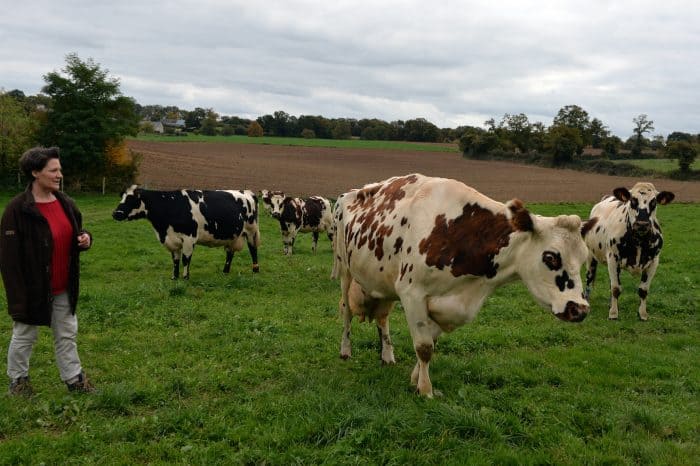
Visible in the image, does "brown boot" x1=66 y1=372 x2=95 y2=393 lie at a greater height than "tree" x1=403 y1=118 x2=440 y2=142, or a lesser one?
lesser

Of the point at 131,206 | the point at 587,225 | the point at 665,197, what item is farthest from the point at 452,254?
the point at 131,206

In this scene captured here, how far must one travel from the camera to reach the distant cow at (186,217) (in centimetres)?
1273

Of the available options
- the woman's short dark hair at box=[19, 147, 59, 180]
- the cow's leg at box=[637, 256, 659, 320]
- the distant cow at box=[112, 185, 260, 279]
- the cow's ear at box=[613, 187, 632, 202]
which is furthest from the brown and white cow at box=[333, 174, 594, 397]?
the distant cow at box=[112, 185, 260, 279]

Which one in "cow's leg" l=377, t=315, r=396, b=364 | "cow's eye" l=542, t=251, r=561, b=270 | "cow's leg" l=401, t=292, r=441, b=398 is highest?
"cow's eye" l=542, t=251, r=561, b=270

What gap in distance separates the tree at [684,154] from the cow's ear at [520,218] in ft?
172

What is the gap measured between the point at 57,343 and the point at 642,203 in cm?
901

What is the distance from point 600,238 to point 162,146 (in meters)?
58.5

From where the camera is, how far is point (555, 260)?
4.79 m

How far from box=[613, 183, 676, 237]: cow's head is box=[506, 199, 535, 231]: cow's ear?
530 centimetres

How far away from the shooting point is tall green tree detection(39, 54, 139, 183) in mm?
30094

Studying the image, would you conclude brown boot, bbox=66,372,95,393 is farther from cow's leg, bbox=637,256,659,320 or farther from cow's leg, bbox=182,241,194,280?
cow's leg, bbox=637,256,659,320

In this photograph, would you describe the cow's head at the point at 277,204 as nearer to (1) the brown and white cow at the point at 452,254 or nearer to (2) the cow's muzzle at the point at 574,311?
(1) the brown and white cow at the point at 452,254

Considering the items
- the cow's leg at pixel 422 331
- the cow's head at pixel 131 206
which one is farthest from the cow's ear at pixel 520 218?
the cow's head at pixel 131 206

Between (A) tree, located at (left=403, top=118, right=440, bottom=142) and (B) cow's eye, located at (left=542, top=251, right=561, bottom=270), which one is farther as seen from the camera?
(A) tree, located at (left=403, top=118, right=440, bottom=142)
